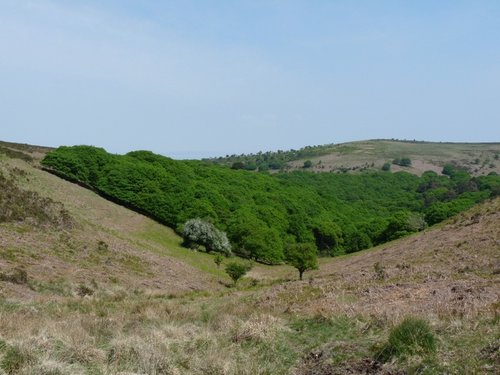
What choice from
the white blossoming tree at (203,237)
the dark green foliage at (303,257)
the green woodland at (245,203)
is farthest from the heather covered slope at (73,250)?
the green woodland at (245,203)

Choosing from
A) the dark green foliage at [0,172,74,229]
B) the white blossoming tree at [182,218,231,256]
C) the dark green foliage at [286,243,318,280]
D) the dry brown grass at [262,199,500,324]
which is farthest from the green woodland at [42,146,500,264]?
the dark green foliage at [0,172,74,229]

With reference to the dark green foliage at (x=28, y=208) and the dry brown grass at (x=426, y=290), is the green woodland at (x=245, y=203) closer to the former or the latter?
the dry brown grass at (x=426, y=290)

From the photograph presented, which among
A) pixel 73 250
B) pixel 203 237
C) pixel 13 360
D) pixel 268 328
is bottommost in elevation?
pixel 203 237

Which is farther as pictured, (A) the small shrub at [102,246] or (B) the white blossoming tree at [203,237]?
(B) the white blossoming tree at [203,237]

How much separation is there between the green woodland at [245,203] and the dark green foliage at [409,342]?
3588 cm

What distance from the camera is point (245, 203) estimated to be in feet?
298

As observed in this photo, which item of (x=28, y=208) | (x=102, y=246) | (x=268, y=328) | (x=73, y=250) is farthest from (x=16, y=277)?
(x=28, y=208)

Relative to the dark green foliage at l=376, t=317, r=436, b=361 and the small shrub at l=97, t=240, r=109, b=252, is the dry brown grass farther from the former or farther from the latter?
the small shrub at l=97, t=240, r=109, b=252

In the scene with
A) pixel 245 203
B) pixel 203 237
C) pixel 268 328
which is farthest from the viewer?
pixel 245 203

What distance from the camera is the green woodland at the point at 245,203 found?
224 ft

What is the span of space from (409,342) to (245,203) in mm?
82321

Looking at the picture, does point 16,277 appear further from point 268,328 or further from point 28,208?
point 28,208

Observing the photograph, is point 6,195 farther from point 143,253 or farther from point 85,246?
point 143,253

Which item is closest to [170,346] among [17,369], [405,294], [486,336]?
[17,369]
